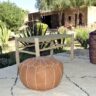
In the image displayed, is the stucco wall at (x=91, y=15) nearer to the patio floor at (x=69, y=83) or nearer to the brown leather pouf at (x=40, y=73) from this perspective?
the patio floor at (x=69, y=83)

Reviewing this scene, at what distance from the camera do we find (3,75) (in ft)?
16.4

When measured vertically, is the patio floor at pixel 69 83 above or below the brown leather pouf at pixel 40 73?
below

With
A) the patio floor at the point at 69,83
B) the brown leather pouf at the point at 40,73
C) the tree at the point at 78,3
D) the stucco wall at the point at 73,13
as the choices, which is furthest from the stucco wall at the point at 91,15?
the brown leather pouf at the point at 40,73

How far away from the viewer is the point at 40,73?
3.89 m

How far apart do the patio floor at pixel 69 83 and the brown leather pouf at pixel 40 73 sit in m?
0.12

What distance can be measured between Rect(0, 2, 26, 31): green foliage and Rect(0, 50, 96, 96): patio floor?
55.6 ft

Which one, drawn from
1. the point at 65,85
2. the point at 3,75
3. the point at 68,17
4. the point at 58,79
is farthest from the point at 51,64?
the point at 68,17

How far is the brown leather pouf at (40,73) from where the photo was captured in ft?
12.8

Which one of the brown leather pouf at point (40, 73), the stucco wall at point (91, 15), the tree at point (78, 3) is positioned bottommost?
the stucco wall at point (91, 15)

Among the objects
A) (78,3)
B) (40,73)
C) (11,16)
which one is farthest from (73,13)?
(40,73)

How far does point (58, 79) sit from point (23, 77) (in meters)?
0.51

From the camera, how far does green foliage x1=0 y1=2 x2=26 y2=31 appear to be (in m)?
22.2

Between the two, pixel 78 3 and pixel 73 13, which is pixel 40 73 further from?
pixel 73 13

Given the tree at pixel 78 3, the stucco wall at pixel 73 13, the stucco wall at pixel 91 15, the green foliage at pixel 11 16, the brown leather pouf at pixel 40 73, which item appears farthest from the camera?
the tree at pixel 78 3
